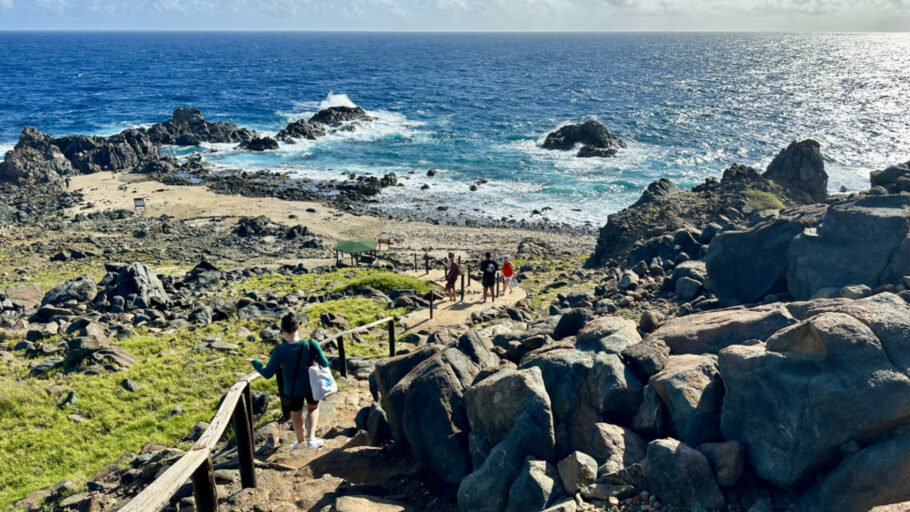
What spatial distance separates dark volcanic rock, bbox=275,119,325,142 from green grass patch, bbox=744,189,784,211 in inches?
2106

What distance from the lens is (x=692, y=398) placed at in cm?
771

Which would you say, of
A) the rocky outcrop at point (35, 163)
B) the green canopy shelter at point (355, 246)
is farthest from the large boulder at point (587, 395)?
the rocky outcrop at point (35, 163)

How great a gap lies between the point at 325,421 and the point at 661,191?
30787 mm

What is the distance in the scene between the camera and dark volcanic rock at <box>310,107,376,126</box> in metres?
81.9

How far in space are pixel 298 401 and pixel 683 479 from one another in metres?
5.61

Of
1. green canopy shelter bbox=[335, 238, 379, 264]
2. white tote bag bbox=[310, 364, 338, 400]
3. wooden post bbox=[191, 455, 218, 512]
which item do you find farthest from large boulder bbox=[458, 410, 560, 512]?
green canopy shelter bbox=[335, 238, 379, 264]

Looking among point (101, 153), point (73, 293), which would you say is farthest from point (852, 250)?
point (101, 153)

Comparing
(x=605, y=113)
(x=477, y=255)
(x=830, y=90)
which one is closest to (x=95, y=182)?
(x=477, y=255)

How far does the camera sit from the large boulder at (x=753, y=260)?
14523 millimetres

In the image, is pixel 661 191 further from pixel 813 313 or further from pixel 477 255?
pixel 813 313

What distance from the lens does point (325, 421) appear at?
1173cm

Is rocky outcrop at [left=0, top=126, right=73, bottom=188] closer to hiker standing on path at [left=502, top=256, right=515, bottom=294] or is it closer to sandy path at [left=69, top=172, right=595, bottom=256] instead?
sandy path at [left=69, top=172, right=595, bottom=256]

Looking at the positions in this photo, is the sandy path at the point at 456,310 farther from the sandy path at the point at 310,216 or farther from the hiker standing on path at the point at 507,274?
the sandy path at the point at 310,216

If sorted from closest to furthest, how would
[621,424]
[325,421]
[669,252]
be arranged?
[621,424], [325,421], [669,252]
